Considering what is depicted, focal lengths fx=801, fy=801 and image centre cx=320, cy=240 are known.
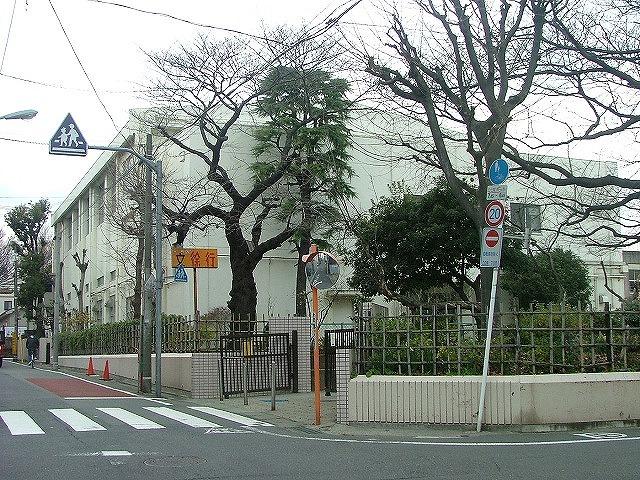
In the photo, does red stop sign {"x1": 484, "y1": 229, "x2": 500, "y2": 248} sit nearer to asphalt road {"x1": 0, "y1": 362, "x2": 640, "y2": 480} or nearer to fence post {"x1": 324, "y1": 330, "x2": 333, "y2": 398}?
asphalt road {"x1": 0, "y1": 362, "x2": 640, "y2": 480}

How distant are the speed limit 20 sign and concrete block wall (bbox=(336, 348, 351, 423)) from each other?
3.53 metres

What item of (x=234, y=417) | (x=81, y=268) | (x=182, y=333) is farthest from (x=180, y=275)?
(x=81, y=268)

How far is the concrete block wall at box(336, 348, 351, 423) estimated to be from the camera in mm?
14008

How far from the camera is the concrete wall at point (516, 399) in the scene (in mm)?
12602

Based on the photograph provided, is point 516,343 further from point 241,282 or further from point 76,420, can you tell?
point 241,282

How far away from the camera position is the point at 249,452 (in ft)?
34.7

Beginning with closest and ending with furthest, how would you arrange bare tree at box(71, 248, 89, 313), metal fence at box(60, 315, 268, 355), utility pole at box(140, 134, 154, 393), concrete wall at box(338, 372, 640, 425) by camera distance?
concrete wall at box(338, 372, 640, 425), metal fence at box(60, 315, 268, 355), utility pole at box(140, 134, 154, 393), bare tree at box(71, 248, 89, 313)

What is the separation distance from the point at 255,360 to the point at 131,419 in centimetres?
581

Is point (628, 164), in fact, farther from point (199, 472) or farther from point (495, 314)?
point (199, 472)

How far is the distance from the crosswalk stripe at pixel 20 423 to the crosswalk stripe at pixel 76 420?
56 cm

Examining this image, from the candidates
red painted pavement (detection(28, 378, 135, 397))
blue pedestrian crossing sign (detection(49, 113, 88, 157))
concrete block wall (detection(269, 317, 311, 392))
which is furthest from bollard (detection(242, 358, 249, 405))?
blue pedestrian crossing sign (detection(49, 113, 88, 157))

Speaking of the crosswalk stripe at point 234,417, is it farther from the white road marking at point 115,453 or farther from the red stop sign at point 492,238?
the red stop sign at point 492,238

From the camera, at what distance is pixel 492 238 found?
13.0 metres

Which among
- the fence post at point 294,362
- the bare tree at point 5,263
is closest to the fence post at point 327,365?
the fence post at point 294,362
